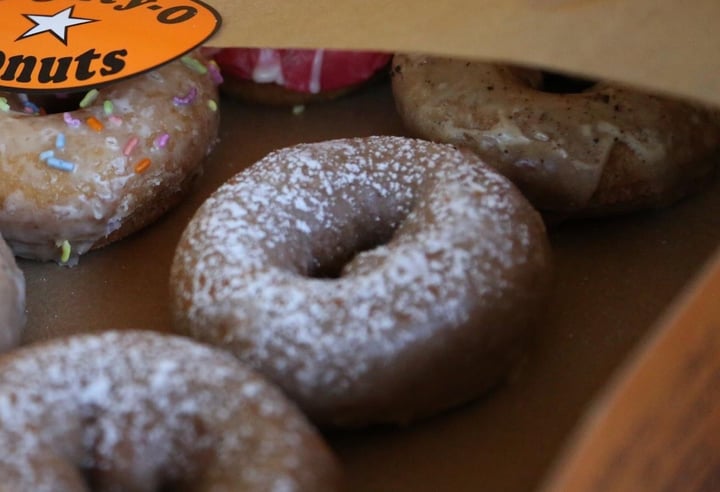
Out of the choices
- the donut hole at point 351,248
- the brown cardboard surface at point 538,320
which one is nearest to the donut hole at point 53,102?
the brown cardboard surface at point 538,320

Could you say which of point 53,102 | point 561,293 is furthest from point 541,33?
point 53,102

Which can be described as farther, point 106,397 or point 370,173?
point 370,173

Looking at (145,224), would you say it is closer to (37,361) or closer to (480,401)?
(37,361)

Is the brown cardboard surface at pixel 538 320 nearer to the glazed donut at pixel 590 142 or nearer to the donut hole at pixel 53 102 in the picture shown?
the glazed donut at pixel 590 142

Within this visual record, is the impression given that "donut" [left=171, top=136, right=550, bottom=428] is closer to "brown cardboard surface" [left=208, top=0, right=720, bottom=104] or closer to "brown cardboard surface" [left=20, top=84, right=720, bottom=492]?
"brown cardboard surface" [left=20, top=84, right=720, bottom=492]

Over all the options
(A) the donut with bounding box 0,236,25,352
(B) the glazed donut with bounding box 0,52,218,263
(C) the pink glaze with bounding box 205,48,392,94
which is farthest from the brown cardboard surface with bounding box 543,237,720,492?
(C) the pink glaze with bounding box 205,48,392,94

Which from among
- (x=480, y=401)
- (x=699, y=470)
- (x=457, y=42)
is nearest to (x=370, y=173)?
(x=457, y=42)

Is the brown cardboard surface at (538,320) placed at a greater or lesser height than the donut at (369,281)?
lesser
